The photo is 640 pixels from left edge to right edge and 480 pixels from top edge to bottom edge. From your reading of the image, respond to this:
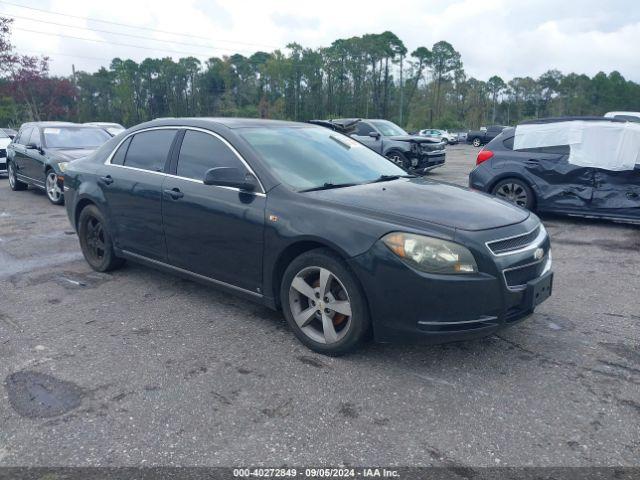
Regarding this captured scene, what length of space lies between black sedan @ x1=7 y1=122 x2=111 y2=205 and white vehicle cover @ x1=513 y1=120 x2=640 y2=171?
800 centimetres

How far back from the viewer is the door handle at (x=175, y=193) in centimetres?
445

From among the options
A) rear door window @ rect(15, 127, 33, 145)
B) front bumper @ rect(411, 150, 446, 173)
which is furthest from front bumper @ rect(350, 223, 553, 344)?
front bumper @ rect(411, 150, 446, 173)

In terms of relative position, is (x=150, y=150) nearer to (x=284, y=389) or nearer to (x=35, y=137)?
(x=284, y=389)

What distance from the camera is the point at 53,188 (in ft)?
33.8

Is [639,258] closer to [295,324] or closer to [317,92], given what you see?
[295,324]

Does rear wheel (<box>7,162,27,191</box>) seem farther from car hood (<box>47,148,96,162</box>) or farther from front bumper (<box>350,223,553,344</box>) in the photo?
front bumper (<box>350,223,553,344</box>)

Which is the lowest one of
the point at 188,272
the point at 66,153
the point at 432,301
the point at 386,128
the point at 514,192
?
the point at 188,272

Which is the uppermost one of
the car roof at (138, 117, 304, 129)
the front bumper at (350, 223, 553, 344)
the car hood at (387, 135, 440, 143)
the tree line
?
the tree line

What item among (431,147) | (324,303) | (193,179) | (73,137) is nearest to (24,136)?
(73,137)

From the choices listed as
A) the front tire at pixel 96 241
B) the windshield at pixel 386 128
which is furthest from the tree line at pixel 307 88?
the front tire at pixel 96 241

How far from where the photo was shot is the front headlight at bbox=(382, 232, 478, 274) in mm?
3193

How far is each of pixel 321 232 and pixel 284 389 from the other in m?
1.01

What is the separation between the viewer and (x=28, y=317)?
14.5 feet

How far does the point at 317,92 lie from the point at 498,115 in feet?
125
